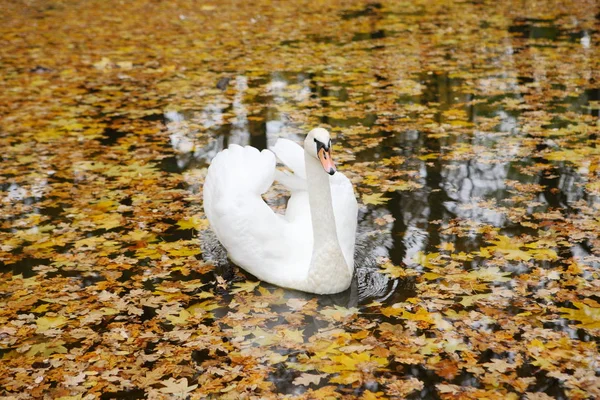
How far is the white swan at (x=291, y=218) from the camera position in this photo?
4727 millimetres

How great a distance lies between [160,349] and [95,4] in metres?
16.6

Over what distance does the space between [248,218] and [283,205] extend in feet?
5.35

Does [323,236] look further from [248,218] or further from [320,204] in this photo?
[248,218]

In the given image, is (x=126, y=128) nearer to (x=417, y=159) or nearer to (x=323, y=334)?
(x=417, y=159)

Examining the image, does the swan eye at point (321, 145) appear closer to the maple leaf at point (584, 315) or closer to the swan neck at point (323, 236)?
the swan neck at point (323, 236)

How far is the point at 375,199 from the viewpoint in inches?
255

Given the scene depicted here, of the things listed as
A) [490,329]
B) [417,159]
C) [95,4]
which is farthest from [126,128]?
[95,4]

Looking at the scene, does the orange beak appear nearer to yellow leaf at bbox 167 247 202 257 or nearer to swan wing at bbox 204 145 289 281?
swan wing at bbox 204 145 289 281

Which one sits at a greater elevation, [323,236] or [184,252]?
[323,236]

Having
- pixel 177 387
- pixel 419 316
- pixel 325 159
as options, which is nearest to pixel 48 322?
pixel 177 387

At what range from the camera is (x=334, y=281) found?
4.77m

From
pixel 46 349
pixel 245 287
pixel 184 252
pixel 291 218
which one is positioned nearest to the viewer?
pixel 46 349

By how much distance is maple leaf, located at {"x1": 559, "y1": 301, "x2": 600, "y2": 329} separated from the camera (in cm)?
436

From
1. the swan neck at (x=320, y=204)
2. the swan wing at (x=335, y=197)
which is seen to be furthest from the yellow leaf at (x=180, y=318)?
the swan wing at (x=335, y=197)
